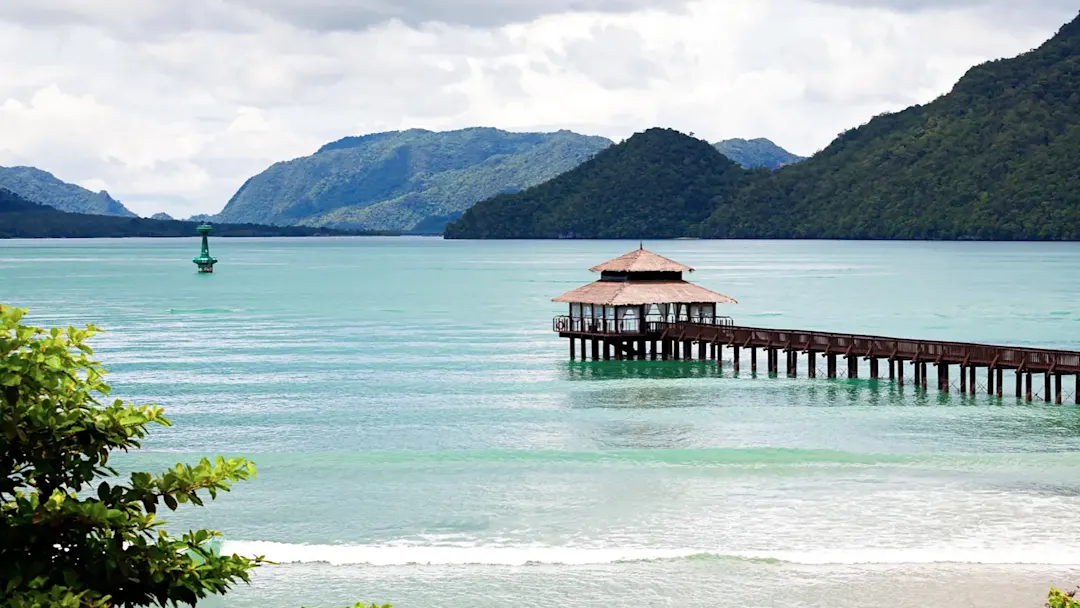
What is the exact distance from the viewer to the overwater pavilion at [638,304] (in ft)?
197

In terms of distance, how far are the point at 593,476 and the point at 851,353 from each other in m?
20.3

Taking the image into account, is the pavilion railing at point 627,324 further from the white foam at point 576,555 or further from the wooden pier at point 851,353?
the white foam at point 576,555

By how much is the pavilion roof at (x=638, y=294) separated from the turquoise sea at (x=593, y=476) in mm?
3421

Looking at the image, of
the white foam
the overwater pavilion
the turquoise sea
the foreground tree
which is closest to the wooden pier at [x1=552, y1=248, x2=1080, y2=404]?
the overwater pavilion

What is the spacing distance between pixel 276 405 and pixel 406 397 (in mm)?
5443

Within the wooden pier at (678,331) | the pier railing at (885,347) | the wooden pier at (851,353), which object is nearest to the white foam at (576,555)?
the wooden pier at (851,353)

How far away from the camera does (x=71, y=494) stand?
33.5 ft

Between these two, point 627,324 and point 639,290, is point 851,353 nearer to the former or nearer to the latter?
point 639,290

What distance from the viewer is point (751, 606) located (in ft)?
80.7

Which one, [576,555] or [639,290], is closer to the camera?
[576,555]

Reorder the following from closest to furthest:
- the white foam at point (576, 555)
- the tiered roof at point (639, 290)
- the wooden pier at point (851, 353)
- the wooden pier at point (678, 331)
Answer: the white foam at point (576, 555), the wooden pier at point (851, 353), the wooden pier at point (678, 331), the tiered roof at point (639, 290)

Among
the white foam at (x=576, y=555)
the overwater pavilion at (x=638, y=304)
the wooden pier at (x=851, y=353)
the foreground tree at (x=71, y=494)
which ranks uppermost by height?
the foreground tree at (x=71, y=494)

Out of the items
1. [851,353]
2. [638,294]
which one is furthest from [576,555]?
[638,294]

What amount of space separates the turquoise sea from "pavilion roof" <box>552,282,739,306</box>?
3421 mm
